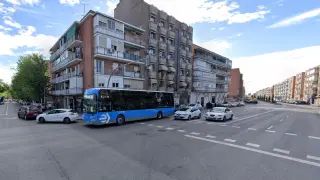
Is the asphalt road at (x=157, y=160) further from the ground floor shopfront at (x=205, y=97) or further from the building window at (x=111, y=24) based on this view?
the ground floor shopfront at (x=205, y=97)

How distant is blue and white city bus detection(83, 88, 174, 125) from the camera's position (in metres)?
18.8

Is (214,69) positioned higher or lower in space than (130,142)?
higher

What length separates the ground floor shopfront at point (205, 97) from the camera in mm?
59309

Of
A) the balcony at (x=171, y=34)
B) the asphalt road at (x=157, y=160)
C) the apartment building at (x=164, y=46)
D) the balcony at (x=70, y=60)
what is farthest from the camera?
the balcony at (x=171, y=34)

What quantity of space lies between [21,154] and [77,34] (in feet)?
100

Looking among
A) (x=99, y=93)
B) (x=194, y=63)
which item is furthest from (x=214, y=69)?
(x=99, y=93)

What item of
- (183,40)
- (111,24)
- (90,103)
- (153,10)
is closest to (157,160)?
(90,103)

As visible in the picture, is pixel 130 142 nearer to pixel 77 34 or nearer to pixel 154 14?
pixel 77 34

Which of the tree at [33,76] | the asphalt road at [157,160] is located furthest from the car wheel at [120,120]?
the tree at [33,76]

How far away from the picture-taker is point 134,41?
124ft

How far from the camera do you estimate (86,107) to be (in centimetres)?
1945

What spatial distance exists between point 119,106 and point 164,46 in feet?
91.1

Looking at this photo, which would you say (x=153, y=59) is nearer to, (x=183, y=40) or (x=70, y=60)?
(x=183, y=40)

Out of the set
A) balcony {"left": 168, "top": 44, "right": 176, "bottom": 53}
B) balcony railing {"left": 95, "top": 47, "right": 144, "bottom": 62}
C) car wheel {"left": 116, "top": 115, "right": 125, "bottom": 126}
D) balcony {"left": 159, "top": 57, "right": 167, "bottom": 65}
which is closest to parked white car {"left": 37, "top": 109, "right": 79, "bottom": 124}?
car wheel {"left": 116, "top": 115, "right": 125, "bottom": 126}
